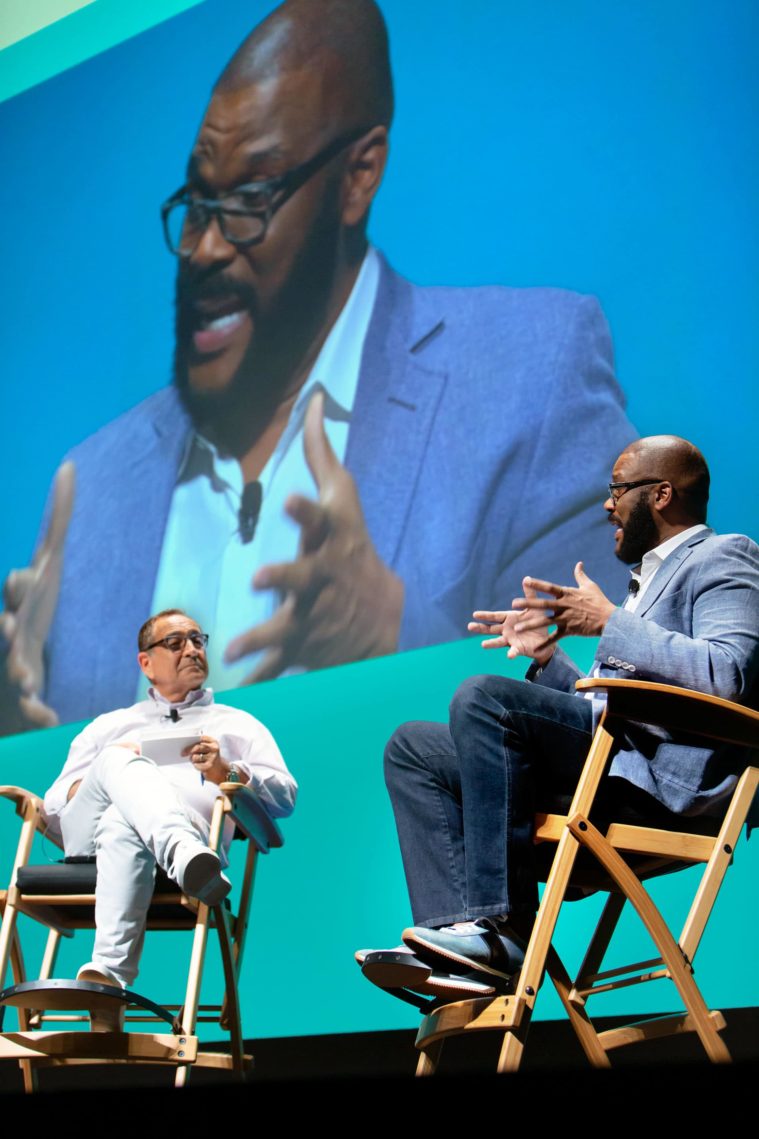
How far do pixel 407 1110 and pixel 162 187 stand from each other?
418 cm

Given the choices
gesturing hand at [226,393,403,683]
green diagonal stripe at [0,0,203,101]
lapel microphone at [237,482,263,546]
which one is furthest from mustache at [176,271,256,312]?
green diagonal stripe at [0,0,203,101]

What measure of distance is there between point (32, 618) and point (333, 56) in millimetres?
2128

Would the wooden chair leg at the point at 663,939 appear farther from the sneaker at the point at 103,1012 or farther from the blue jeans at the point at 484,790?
the sneaker at the point at 103,1012

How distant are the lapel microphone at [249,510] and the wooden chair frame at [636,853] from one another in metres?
2.11

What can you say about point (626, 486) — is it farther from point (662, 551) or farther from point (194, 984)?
point (194, 984)

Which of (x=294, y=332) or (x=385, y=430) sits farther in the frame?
(x=294, y=332)

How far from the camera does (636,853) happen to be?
1993 millimetres

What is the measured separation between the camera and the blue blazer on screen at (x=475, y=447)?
10.5 feet

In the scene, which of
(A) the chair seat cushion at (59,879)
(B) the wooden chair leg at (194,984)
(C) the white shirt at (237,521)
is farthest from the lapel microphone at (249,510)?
(B) the wooden chair leg at (194,984)

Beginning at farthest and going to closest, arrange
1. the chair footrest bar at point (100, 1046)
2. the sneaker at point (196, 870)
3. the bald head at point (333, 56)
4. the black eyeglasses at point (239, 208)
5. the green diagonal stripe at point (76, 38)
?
the green diagonal stripe at point (76, 38) < the black eyeglasses at point (239, 208) < the bald head at point (333, 56) < the sneaker at point (196, 870) < the chair footrest bar at point (100, 1046)

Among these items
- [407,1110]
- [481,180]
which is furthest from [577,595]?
[481,180]

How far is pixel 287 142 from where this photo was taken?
4.13m

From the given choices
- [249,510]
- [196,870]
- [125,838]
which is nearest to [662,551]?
[196,870]

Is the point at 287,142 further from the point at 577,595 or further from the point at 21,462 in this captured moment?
the point at 577,595
